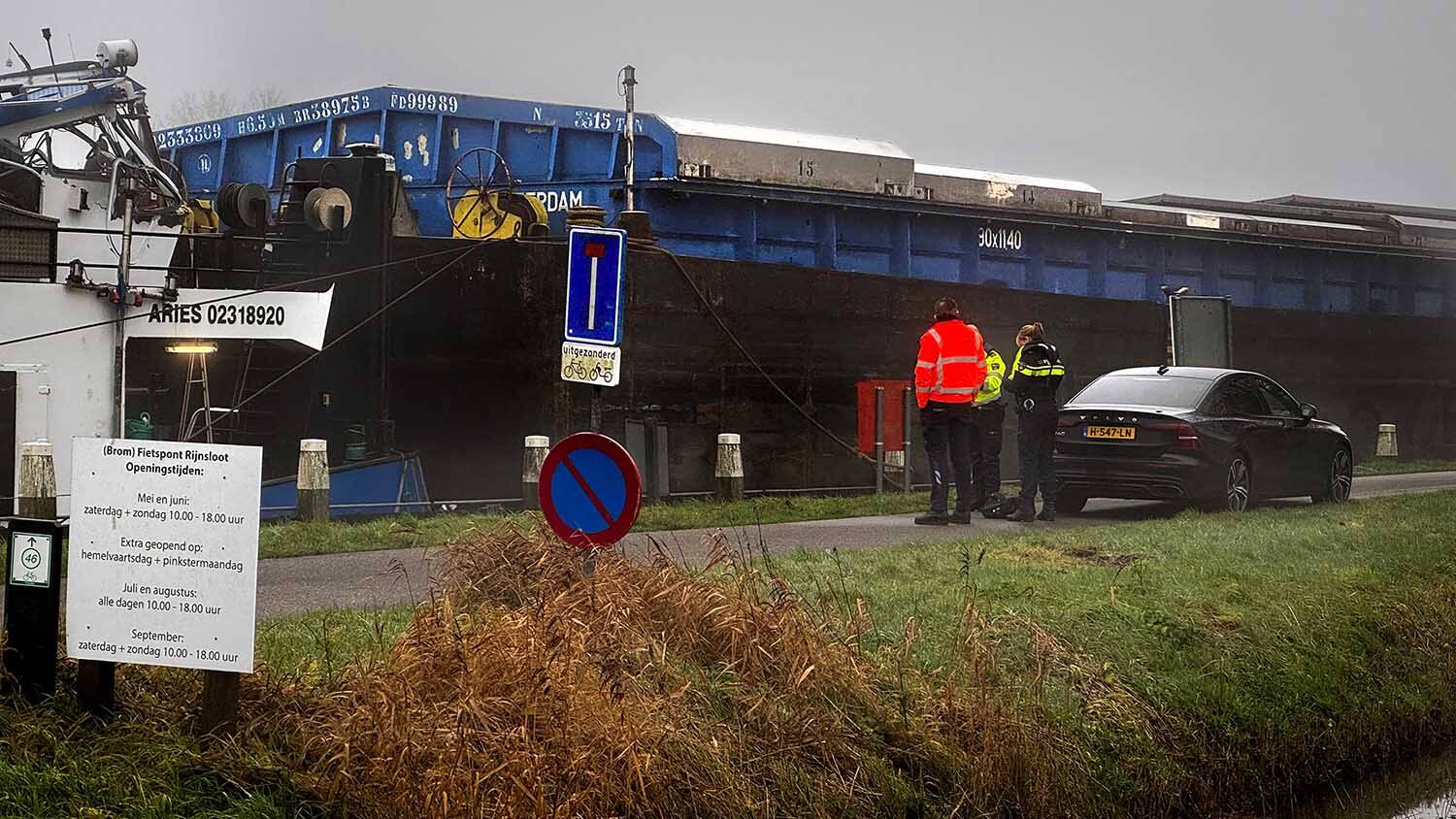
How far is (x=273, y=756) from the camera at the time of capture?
4879mm

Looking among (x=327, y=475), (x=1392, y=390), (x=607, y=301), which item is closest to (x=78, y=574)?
(x=607, y=301)

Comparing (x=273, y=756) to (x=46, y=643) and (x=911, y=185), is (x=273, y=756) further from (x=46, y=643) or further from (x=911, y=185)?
(x=911, y=185)

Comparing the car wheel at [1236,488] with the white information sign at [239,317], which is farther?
the car wheel at [1236,488]

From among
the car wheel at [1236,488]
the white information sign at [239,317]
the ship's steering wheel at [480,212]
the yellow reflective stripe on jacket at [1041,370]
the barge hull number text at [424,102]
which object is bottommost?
the car wheel at [1236,488]

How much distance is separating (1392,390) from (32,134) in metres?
24.7

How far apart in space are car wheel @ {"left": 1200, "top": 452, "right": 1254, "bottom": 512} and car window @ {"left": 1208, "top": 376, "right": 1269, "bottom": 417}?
0.48 metres

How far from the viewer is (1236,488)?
14.1 meters

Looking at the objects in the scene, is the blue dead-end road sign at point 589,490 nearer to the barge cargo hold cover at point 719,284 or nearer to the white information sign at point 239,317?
the white information sign at point 239,317

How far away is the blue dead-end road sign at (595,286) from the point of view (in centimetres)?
680

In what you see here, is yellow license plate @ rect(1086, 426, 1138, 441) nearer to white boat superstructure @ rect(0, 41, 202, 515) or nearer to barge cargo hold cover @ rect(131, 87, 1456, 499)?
barge cargo hold cover @ rect(131, 87, 1456, 499)

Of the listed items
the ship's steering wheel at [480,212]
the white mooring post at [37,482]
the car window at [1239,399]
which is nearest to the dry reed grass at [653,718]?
the white mooring post at [37,482]

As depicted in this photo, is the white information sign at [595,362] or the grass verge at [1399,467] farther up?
the white information sign at [595,362]

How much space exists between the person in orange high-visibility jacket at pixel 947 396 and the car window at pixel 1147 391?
1721 mm

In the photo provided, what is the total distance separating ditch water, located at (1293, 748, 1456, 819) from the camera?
668cm
